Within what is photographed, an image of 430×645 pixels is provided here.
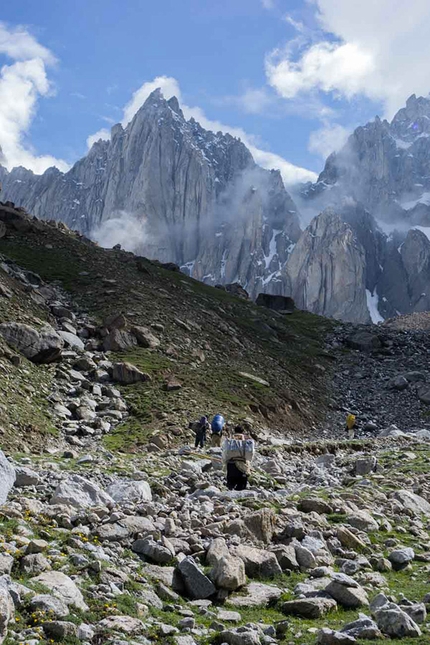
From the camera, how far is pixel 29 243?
220 ft

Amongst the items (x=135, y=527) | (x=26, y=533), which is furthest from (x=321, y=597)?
(x=26, y=533)

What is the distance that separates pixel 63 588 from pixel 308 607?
3.86 metres

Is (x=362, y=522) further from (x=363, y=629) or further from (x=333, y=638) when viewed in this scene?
(x=333, y=638)

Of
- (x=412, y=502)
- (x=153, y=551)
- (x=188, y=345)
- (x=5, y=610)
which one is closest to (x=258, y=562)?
(x=153, y=551)

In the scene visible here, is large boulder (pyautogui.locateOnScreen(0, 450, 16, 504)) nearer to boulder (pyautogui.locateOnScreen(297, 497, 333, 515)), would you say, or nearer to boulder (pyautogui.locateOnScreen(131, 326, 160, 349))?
boulder (pyautogui.locateOnScreen(297, 497, 333, 515))

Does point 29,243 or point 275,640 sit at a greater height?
point 29,243

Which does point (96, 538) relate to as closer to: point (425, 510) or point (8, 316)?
Result: point (425, 510)

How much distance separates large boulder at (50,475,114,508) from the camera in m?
13.3

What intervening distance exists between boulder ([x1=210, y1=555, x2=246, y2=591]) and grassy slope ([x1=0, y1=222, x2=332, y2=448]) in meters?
18.5

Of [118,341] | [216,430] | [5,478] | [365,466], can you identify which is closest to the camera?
[5,478]

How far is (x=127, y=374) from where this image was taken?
38562mm

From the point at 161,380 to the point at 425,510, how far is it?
23229 millimetres

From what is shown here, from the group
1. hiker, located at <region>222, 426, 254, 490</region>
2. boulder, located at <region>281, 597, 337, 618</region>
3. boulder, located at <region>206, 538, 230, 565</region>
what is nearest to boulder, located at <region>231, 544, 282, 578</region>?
boulder, located at <region>206, 538, 230, 565</region>

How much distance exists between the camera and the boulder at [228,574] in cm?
1028
